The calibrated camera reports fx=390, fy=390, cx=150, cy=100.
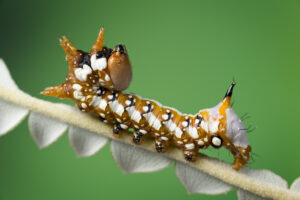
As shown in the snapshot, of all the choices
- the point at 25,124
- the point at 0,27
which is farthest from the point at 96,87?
the point at 0,27

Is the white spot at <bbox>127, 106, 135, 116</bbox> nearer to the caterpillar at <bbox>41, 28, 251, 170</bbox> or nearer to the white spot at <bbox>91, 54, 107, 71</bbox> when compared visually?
the caterpillar at <bbox>41, 28, 251, 170</bbox>

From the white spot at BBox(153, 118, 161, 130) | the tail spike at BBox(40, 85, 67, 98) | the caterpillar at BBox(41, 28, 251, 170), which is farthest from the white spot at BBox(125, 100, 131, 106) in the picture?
the tail spike at BBox(40, 85, 67, 98)

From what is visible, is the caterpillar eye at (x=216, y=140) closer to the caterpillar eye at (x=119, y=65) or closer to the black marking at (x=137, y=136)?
the black marking at (x=137, y=136)

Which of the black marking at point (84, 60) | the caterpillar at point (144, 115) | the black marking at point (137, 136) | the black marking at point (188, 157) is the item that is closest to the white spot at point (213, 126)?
the caterpillar at point (144, 115)

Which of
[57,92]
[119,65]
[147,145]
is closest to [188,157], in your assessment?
[147,145]

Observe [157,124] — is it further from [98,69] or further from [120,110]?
[98,69]

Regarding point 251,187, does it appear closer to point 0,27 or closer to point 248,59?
point 248,59
